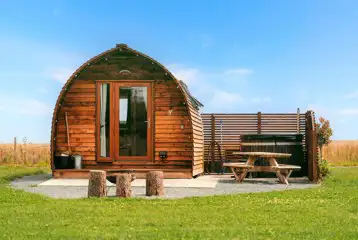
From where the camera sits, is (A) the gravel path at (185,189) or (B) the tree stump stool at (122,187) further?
(A) the gravel path at (185,189)

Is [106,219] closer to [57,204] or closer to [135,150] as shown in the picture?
[57,204]

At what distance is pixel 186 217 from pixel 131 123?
805 centimetres

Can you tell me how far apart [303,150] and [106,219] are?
31.6 feet

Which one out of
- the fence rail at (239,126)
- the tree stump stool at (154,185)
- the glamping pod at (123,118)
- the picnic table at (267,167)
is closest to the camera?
the tree stump stool at (154,185)

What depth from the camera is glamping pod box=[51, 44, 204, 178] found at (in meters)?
15.8

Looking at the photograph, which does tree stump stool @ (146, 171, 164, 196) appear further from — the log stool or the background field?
the background field

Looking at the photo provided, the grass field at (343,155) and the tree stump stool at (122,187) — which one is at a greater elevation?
the grass field at (343,155)

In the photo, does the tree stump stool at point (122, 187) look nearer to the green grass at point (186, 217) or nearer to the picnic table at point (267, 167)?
the green grass at point (186, 217)

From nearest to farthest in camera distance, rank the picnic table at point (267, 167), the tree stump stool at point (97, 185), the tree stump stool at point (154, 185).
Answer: the tree stump stool at point (97, 185), the tree stump stool at point (154, 185), the picnic table at point (267, 167)

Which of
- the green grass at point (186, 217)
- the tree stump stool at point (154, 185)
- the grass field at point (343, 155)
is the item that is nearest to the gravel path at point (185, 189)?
the tree stump stool at point (154, 185)

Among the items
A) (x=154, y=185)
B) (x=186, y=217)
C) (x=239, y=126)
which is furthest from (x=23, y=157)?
(x=186, y=217)

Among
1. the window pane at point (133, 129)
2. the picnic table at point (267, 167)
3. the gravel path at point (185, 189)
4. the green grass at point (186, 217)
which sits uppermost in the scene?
the window pane at point (133, 129)

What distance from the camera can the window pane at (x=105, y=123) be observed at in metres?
15.9

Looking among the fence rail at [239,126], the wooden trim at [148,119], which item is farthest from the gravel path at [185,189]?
the fence rail at [239,126]
